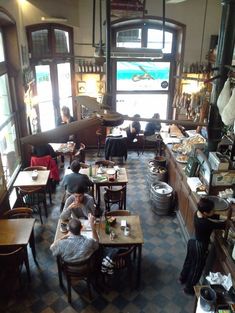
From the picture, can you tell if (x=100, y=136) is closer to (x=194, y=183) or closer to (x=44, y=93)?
(x=44, y=93)

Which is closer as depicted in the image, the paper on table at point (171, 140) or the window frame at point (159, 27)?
the paper on table at point (171, 140)

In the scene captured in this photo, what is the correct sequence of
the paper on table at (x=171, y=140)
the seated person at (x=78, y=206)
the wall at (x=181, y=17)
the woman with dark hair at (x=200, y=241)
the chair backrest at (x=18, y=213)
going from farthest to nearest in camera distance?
the wall at (x=181, y=17)
the paper on table at (x=171, y=140)
the chair backrest at (x=18, y=213)
the seated person at (x=78, y=206)
the woman with dark hair at (x=200, y=241)

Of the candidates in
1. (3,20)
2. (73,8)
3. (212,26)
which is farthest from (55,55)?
(212,26)

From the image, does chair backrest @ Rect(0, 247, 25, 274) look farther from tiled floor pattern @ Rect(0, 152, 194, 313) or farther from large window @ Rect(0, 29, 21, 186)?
large window @ Rect(0, 29, 21, 186)

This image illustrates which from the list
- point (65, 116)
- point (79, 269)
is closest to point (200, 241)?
point (79, 269)

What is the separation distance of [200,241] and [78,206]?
2126mm

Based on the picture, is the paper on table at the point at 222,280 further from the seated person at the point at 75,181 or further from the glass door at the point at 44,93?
the glass door at the point at 44,93

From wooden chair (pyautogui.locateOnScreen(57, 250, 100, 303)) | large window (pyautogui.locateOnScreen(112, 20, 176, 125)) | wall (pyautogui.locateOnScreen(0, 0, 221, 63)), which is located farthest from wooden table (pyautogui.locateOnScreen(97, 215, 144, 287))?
large window (pyautogui.locateOnScreen(112, 20, 176, 125))

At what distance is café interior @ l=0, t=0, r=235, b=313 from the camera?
4344 millimetres

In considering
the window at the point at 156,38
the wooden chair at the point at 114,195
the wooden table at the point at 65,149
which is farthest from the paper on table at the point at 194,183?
the window at the point at 156,38

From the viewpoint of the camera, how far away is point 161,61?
10125mm

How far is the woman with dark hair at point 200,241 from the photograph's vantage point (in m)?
4.22

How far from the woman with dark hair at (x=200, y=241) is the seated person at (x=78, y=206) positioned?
73.3 inches

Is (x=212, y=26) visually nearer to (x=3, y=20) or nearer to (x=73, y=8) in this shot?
(x=73, y=8)
